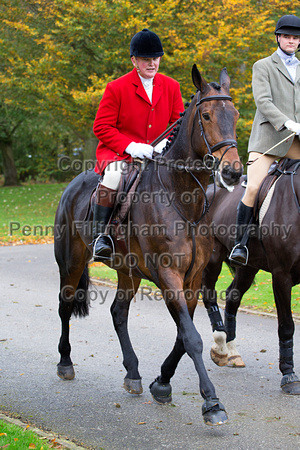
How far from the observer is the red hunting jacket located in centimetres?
561

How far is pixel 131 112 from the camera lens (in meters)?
5.67

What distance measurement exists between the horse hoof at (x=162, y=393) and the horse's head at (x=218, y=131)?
6.84 feet

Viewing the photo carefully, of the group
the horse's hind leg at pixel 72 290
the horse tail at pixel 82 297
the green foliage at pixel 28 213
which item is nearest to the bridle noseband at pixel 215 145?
the horse's hind leg at pixel 72 290

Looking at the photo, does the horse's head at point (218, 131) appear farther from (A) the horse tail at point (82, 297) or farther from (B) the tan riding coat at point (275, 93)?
(A) the horse tail at point (82, 297)

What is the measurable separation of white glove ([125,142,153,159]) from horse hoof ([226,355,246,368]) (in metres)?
2.73

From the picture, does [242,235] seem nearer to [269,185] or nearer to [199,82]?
[269,185]

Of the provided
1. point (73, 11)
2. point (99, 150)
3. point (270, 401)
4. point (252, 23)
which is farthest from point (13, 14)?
point (270, 401)

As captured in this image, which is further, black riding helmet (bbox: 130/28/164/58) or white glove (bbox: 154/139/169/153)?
white glove (bbox: 154/139/169/153)

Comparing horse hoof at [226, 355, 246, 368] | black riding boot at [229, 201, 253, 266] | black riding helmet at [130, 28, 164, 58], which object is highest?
black riding helmet at [130, 28, 164, 58]

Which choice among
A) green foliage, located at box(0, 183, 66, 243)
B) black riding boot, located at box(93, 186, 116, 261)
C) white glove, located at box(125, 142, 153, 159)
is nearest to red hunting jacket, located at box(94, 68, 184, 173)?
white glove, located at box(125, 142, 153, 159)

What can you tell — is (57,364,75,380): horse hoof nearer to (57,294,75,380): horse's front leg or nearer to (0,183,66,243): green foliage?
(57,294,75,380): horse's front leg

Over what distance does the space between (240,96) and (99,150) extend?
15.0 metres

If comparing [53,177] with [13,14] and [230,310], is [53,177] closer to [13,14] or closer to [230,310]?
[13,14]

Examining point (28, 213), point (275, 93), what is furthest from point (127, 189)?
point (28, 213)
